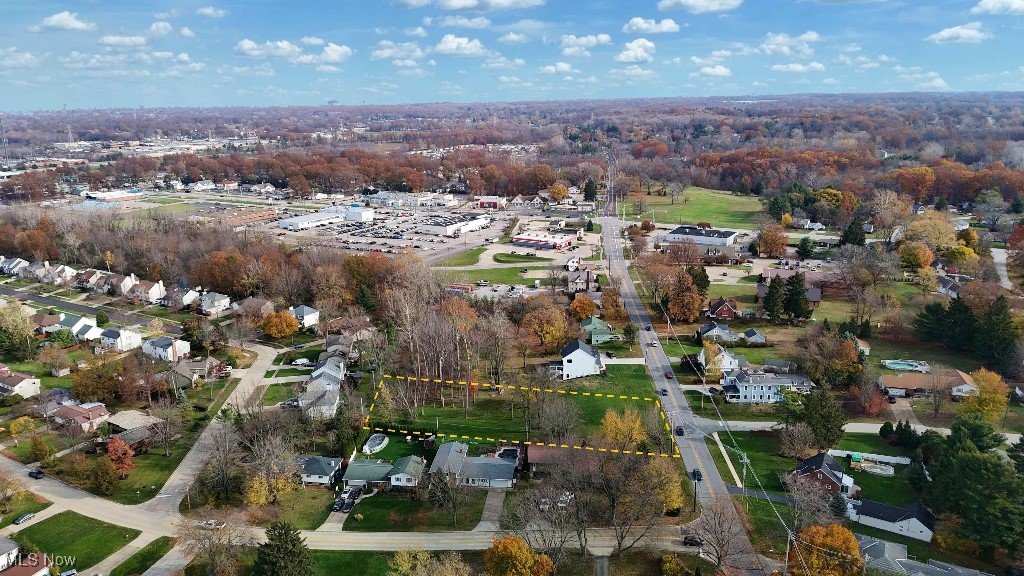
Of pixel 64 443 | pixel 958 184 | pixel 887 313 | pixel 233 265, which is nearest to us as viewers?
pixel 64 443

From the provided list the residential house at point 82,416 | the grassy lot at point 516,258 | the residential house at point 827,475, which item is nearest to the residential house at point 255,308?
the residential house at point 82,416

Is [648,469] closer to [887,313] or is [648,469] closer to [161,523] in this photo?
[161,523]

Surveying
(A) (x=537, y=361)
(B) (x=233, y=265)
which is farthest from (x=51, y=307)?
(A) (x=537, y=361)

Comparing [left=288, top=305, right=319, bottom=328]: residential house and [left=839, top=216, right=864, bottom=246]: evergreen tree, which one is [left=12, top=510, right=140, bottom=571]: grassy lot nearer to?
[left=288, top=305, right=319, bottom=328]: residential house

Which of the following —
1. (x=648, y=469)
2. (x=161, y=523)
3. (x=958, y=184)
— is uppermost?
(x=958, y=184)

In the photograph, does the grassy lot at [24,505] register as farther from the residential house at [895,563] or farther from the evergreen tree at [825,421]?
the evergreen tree at [825,421]

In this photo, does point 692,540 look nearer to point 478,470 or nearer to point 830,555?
point 830,555

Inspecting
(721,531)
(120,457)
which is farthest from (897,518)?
(120,457)
